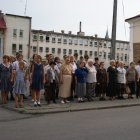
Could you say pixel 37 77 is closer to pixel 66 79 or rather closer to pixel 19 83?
pixel 19 83

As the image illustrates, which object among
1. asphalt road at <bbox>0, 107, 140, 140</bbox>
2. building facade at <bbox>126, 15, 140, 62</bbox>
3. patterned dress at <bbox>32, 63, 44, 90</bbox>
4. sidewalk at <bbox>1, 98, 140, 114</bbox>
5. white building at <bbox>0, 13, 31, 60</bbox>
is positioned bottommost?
asphalt road at <bbox>0, 107, 140, 140</bbox>

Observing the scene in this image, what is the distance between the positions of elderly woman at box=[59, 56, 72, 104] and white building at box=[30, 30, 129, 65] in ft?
266

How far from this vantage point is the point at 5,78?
15.8 m

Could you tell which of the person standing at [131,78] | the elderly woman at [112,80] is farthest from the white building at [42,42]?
the elderly woman at [112,80]

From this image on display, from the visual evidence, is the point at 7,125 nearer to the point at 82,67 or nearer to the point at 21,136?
the point at 21,136

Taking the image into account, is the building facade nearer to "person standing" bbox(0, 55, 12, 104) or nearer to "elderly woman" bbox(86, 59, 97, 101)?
"elderly woman" bbox(86, 59, 97, 101)

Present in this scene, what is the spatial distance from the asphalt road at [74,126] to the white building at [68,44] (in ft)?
277

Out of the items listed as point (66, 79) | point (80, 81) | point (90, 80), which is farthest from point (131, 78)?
point (66, 79)

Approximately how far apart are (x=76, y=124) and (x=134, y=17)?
23014 mm

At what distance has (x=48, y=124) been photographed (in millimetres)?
11344

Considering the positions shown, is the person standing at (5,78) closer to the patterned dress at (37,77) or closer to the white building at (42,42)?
the patterned dress at (37,77)

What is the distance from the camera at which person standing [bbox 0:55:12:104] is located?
15.6 meters

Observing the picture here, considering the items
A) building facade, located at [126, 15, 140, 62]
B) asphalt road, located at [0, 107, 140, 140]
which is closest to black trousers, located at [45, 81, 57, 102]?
asphalt road, located at [0, 107, 140, 140]

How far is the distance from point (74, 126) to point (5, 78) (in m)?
5.54
